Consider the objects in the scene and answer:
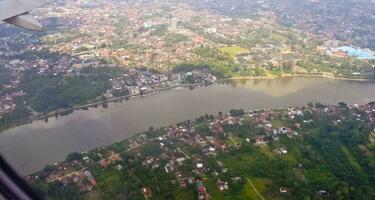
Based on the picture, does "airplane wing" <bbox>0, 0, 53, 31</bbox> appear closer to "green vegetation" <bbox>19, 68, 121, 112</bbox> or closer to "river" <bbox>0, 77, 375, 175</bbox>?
"river" <bbox>0, 77, 375, 175</bbox>

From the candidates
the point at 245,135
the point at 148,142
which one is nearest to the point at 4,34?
the point at 148,142

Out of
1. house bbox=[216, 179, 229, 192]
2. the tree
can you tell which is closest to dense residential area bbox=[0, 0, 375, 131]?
the tree

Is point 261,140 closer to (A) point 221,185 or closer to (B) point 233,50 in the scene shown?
(A) point 221,185

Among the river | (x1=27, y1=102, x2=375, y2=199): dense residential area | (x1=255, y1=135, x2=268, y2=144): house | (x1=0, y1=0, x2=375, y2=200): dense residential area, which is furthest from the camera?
(x1=255, y1=135, x2=268, y2=144): house

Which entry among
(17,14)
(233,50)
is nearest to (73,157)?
(17,14)

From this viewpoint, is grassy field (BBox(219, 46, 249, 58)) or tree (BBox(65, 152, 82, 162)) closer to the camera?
tree (BBox(65, 152, 82, 162))

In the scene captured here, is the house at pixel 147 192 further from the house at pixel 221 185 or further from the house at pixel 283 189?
the house at pixel 283 189

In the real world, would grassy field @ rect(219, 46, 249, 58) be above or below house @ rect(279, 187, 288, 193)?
below

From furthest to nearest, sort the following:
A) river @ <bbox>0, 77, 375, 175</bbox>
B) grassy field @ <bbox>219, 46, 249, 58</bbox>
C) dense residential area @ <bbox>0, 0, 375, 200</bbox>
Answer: grassy field @ <bbox>219, 46, 249, 58</bbox> < river @ <bbox>0, 77, 375, 175</bbox> < dense residential area @ <bbox>0, 0, 375, 200</bbox>

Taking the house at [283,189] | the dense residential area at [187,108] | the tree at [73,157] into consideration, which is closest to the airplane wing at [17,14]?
the dense residential area at [187,108]
